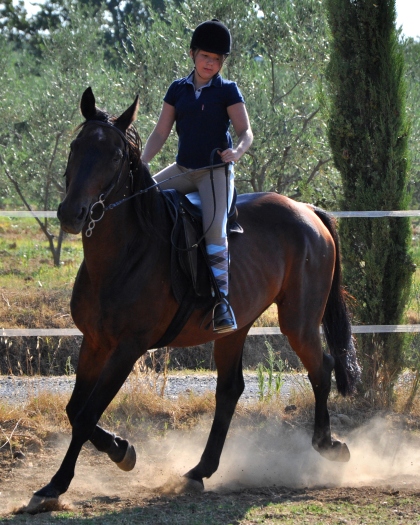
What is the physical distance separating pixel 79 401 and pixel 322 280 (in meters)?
2.18

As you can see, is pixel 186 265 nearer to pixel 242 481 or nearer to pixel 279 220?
pixel 279 220

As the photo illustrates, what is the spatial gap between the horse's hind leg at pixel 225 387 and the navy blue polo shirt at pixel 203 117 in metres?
1.43

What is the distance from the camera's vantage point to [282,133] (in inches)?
520

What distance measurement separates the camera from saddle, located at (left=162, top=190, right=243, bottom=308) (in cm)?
467

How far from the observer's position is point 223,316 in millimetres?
4766

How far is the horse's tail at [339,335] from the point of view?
6094 millimetres

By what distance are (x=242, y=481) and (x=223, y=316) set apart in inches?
54.5

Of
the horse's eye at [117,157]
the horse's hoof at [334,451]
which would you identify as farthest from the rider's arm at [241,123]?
the horse's hoof at [334,451]

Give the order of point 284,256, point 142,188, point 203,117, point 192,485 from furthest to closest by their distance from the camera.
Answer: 1. point 284,256
2. point 192,485
3. point 203,117
4. point 142,188

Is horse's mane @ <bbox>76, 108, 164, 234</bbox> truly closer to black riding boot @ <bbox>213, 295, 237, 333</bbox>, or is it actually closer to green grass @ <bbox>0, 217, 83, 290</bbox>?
black riding boot @ <bbox>213, 295, 237, 333</bbox>

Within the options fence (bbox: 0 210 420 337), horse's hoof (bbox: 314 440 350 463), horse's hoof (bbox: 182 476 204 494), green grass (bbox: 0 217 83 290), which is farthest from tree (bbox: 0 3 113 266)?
horse's hoof (bbox: 182 476 204 494)

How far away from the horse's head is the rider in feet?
1.84

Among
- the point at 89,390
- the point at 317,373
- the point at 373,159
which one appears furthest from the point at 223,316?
the point at 373,159

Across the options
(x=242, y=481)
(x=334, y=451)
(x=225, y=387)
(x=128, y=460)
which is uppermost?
(x=225, y=387)
